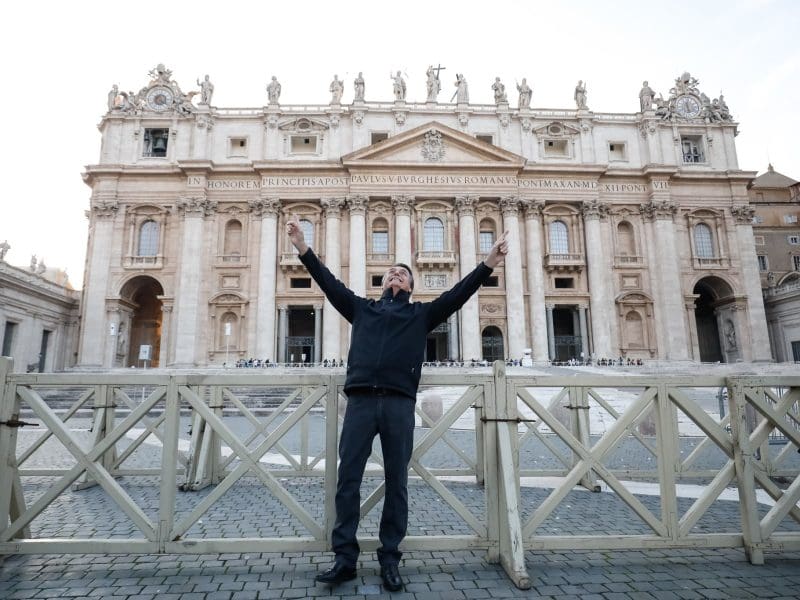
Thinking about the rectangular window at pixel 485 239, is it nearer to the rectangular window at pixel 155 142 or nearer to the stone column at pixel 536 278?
the stone column at pixel 536 278

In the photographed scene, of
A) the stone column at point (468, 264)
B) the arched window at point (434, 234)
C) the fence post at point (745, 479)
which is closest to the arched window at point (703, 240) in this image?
the stone column at point (468, 264)

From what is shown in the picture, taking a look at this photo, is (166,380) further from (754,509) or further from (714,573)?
(754,509)

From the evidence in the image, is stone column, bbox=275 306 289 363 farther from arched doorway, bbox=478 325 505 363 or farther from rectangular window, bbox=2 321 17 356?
rectangular window, bbox=2 321 17 356

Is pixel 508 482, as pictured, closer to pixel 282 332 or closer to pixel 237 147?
pixel 282 332

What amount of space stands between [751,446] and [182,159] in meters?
35.2

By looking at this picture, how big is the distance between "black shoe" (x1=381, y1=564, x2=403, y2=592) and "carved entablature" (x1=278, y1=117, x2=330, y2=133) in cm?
3404

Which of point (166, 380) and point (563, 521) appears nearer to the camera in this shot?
point (166, 380)

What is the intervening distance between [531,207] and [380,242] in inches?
422

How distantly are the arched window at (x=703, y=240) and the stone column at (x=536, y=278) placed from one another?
37.3 feet

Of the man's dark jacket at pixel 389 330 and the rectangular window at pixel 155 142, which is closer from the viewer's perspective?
the man's dark jacket at pixel 389 330

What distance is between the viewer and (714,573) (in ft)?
11.5

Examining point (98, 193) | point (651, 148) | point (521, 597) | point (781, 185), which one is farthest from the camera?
point (781, 185)

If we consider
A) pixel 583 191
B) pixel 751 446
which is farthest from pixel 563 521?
pixel 583 191

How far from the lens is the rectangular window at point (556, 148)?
113 ft
